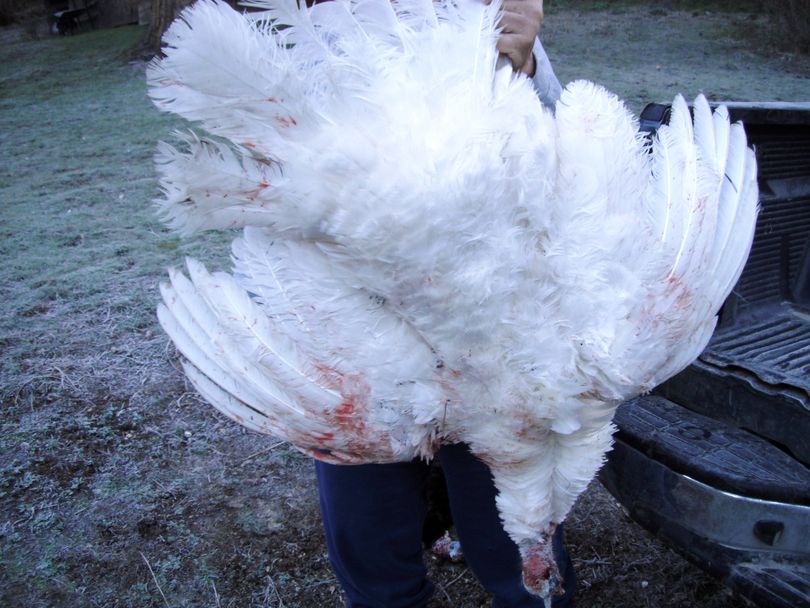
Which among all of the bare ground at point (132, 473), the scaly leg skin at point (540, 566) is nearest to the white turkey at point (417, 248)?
the scaly leg skin at point (540, 566)

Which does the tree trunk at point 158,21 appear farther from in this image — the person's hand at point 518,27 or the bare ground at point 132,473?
the person's hand at point 518,27

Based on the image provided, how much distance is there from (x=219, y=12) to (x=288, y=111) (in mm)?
204

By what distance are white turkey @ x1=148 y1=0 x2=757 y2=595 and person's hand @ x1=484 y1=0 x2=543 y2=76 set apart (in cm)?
5

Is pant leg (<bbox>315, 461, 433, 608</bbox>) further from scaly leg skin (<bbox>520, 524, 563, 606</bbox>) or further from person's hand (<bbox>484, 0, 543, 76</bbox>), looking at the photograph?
person's hand (<bbox>484, 0, 543, 76</bbox>)

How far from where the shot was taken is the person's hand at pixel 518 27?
4.90 ft

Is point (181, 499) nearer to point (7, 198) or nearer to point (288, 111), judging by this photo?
point (288, 111)

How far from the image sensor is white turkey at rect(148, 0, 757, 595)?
4.24 ft

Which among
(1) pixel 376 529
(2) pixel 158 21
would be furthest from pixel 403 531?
(2) pixel 158 21

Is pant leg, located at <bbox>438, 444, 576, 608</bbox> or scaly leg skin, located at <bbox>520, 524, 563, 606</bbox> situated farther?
pant leg, located at <bbox>438, 444, 576, 608</bbox>

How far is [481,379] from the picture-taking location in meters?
1.36

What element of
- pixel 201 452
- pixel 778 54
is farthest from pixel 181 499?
pixel 778 54

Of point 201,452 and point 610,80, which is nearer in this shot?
point 201,452

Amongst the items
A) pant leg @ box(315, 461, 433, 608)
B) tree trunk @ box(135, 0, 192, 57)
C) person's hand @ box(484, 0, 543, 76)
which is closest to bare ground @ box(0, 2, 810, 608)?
pant leg @ box(315, 461, 433, 608)

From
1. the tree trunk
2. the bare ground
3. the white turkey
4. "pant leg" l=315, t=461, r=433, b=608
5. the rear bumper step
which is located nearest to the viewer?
the white turkey
